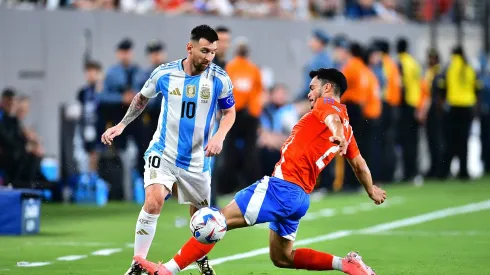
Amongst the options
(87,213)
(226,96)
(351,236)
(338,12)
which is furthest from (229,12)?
(226,96)

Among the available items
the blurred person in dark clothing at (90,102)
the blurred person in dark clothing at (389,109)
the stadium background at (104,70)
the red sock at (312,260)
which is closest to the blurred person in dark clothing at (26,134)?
the stadium background at (104,70)

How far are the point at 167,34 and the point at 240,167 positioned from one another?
3941mm

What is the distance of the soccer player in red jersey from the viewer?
949 cm

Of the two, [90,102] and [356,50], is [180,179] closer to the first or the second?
[90,102]

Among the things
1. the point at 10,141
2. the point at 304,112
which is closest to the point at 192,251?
the point at 10,141

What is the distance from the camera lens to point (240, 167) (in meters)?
20.6

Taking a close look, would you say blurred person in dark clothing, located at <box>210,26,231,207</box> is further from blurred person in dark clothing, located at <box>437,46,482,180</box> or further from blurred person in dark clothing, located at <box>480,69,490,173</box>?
blurred person in dark clothing, located at <box>480,69,490,173</box>

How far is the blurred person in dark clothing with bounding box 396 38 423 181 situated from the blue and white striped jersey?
14.7m

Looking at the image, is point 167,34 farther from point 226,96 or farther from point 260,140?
point 226,96

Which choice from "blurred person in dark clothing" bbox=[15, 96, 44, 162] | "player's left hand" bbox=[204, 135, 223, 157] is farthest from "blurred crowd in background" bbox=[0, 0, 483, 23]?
"player's left hand" bbox=[204, 135, 223, 157]

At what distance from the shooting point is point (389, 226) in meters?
16.4

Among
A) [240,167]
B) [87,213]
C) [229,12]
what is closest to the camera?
[87,213]

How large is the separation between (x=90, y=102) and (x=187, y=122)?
10.4 meters

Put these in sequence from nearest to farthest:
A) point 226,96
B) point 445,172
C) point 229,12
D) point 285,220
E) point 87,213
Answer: point 285,220, point 226,96, point 87,213, point 229,12, point 445,172
